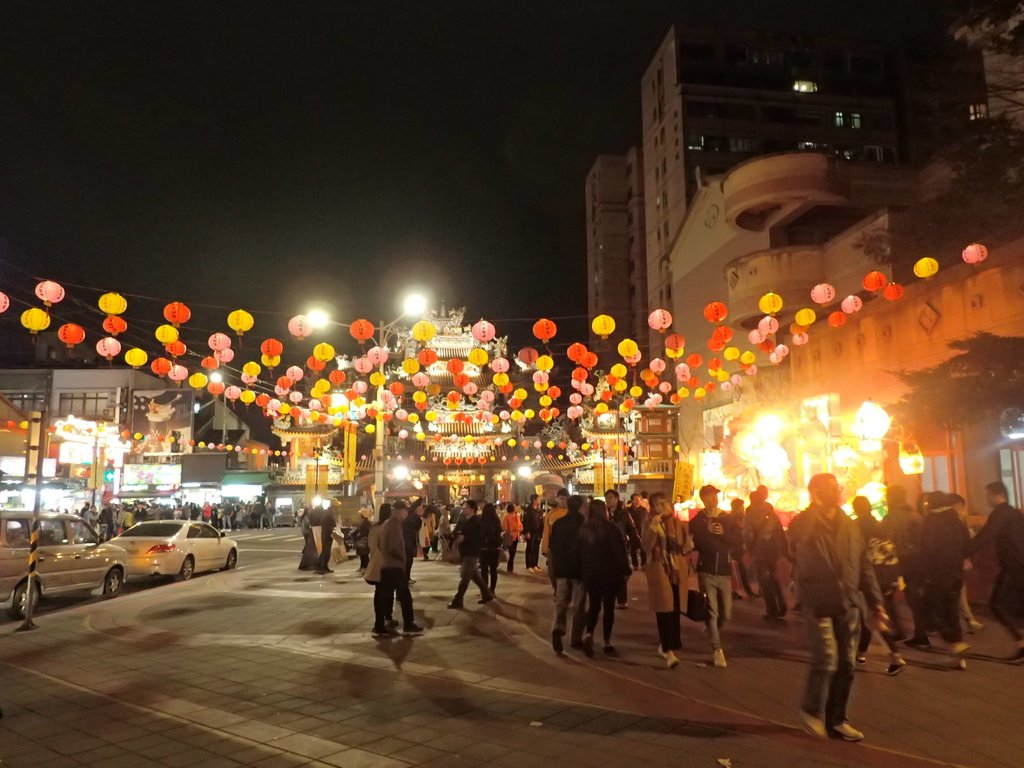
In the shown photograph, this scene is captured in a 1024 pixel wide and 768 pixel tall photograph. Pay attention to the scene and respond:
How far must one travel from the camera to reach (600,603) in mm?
8461

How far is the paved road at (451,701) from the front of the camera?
5.13 metres

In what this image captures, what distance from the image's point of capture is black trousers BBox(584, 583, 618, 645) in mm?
8203

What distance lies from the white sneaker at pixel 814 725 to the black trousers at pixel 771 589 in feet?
17.6

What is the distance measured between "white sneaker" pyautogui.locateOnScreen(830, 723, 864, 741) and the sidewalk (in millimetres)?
90

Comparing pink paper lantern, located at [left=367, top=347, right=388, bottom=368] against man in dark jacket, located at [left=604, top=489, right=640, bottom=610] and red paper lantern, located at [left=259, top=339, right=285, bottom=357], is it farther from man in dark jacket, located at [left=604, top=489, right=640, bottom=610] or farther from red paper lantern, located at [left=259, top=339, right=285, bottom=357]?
man in dark jacket, located at [left=604, top=489, right=640, bottom=610]

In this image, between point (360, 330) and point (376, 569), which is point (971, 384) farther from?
point (360, 330)

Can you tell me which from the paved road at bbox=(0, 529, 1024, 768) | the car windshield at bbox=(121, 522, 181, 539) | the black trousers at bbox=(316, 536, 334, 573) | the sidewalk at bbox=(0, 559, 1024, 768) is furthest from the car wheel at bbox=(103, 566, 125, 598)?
the black trousers at bbox=(316, 536, 334, 573)

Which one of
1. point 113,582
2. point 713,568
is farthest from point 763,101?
point 713,568

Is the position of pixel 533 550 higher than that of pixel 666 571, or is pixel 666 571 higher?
pixel 666 571

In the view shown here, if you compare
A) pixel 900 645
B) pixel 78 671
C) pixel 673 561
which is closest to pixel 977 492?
pixel 900 645

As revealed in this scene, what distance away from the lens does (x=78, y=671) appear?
779 cm

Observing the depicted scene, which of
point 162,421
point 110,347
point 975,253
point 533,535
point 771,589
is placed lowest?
point 771,589

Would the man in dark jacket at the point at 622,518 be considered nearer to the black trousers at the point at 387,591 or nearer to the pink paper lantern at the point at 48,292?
the black trousers at the point at 387,591

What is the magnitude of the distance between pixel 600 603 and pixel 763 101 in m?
50.3
